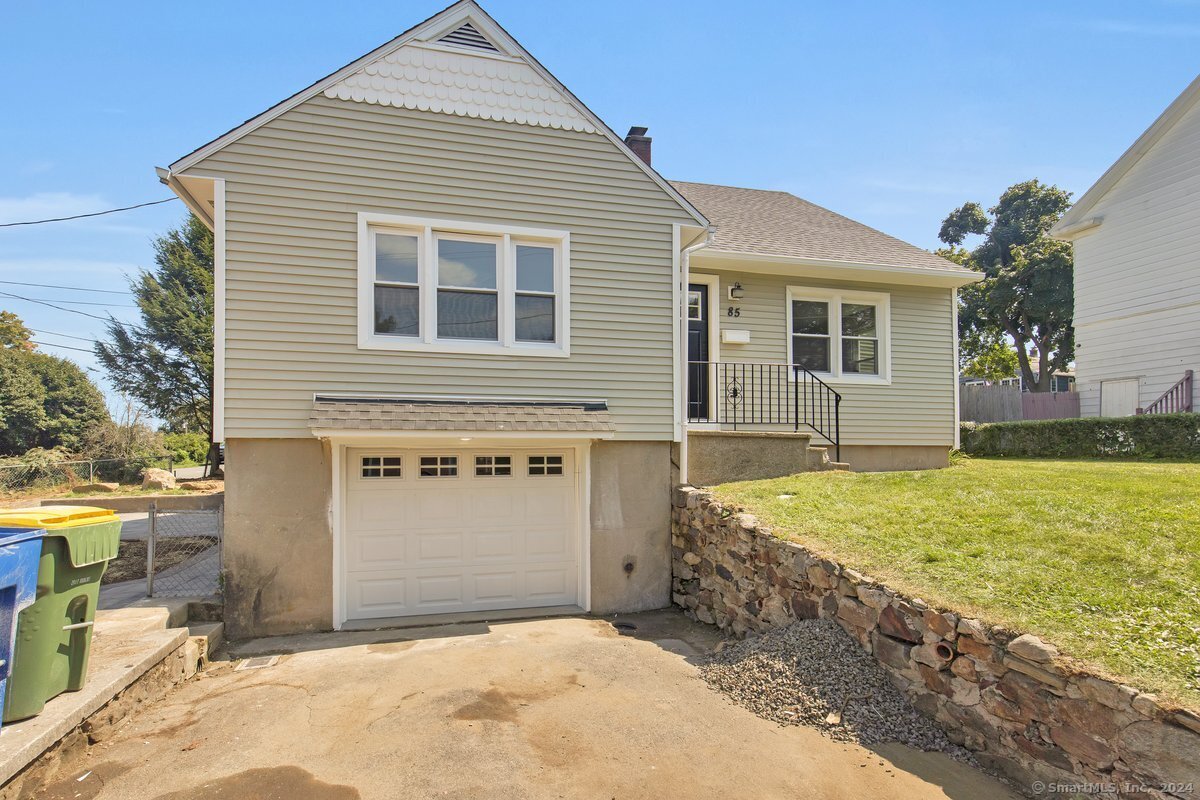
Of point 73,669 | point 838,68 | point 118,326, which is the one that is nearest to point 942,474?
point 838,68

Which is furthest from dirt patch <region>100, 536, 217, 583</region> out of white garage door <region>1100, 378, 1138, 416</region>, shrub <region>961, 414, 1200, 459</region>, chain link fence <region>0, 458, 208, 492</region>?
white garage door <region>1100, 378, 1138, 416</region>

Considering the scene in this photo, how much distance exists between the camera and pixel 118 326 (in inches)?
960

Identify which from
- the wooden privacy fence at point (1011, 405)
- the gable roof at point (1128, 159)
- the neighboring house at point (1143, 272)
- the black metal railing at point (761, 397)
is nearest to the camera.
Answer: the black metal railing at point (761, 397)

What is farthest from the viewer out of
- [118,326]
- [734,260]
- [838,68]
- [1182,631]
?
[118,326]

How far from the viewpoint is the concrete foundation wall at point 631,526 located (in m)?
8.33

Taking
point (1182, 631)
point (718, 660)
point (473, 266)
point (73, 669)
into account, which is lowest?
point (718, 660)

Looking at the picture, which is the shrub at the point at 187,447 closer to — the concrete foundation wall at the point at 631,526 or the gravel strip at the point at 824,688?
the concrete foundation wall at the point at 631,526

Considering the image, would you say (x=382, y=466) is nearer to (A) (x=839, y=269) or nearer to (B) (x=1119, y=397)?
(A) (x=839, y=269)

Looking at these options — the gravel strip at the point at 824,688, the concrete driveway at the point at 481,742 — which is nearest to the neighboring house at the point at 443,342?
the concrete driveway at the point at 481,742

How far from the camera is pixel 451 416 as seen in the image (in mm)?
7355

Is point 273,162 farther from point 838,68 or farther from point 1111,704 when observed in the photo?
point 1111,704

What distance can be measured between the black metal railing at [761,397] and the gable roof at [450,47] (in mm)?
2619

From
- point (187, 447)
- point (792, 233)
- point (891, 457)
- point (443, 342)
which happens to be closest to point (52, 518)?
point (443, 342)

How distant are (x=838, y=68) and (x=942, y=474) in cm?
561
